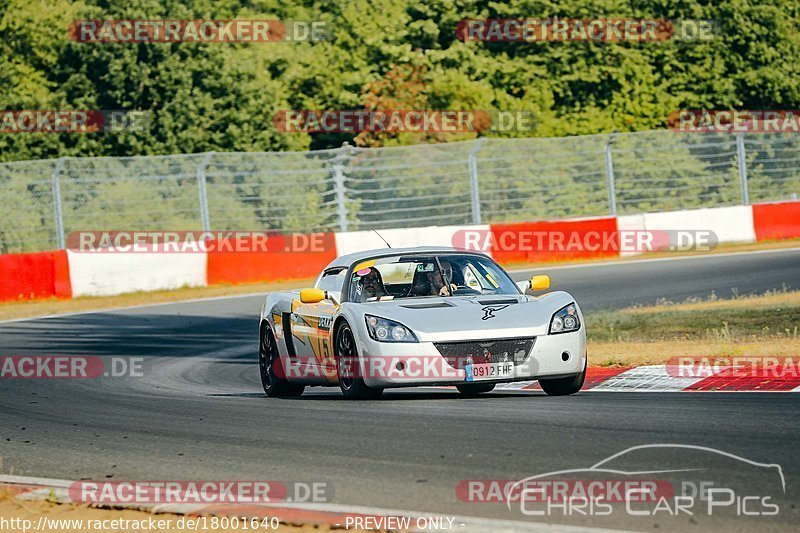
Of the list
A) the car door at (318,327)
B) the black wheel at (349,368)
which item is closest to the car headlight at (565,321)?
the black wheel at (349,368)

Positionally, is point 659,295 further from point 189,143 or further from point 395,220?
point 189,143

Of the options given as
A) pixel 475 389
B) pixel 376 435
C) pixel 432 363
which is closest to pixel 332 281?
pixel 475 389

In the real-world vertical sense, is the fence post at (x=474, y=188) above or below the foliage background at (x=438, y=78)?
→ below

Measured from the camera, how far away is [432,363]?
9.71m

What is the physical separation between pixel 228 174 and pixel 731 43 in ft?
73.1

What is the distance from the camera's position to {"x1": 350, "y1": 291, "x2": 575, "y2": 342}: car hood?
9.76 metres

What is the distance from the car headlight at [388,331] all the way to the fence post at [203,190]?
16573mm

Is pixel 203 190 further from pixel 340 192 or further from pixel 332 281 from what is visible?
pixel 332 281

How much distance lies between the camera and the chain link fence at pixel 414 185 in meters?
25.9

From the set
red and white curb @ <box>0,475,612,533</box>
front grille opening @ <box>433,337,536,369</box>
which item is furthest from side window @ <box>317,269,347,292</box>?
red and white curb @ <box>0,475,612,533</box>

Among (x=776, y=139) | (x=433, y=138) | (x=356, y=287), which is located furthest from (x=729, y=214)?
(x=356, y=287)

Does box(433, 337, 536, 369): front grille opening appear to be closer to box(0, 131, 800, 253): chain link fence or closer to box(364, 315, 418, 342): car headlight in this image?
box(364, 315, 418, 342): car headlight

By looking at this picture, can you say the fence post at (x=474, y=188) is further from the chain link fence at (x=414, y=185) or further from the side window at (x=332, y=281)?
the side window at (x=332, y=281)

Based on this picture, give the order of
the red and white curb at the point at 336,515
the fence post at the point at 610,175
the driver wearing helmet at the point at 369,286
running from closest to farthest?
the red and white curb at the point at 336,515 < the driver wearing helmet at the point at 369,286 < the fence post at the point at 610,175
